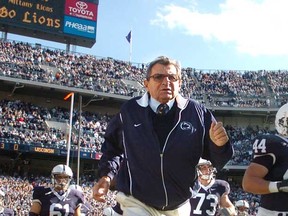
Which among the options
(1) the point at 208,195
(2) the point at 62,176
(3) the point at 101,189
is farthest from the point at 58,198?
(3) the point at 101,189

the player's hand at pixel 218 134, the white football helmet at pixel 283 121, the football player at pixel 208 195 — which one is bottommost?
the football player at pixel 208 195

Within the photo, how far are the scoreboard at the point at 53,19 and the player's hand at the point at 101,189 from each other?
3261cm

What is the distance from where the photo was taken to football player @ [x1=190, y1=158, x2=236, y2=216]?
7.62 meters

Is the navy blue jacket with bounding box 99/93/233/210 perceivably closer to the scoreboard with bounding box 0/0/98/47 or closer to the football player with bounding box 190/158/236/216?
the football player with bounding box 190/158/236/216

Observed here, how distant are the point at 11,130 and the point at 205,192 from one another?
24602mm

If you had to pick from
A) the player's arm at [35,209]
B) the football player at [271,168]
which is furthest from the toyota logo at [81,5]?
the football player at [271,168]

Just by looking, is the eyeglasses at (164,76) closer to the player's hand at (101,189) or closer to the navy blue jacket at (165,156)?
the navy blue jacket at (165,156)

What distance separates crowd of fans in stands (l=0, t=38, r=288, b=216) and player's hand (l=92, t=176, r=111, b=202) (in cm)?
2266

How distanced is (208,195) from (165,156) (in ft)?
13.3

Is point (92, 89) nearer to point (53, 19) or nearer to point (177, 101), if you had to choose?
point (53, 19)

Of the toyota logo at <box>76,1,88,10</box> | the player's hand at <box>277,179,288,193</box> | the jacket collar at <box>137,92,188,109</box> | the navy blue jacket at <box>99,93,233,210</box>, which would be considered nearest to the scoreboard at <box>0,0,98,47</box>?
the toyota logo at <box>76,1,88,10</box>

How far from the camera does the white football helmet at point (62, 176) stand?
24.6 feet

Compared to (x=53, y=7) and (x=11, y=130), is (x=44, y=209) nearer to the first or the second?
(x=11, y=130)

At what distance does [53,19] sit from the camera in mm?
36406
